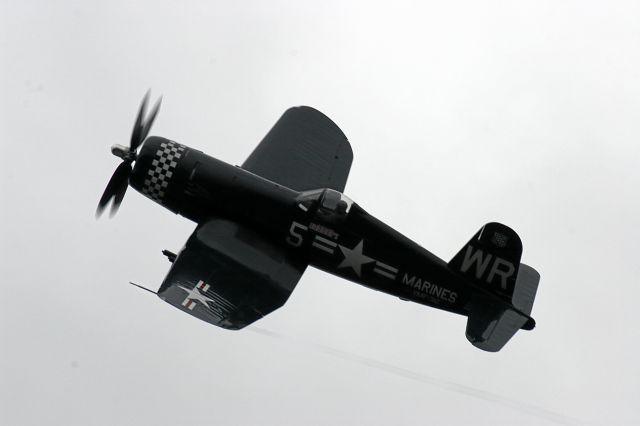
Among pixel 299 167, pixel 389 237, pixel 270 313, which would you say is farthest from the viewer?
pixel 299 167

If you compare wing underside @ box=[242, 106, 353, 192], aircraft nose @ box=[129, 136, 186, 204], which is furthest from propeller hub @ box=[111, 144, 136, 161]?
wing underside @ box=[242, 106, 353, 192]

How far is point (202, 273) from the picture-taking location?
1820 cm

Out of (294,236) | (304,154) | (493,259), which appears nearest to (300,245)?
(294,236)

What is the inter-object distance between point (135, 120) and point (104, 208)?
2007 mm

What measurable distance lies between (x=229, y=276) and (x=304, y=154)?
4.41m

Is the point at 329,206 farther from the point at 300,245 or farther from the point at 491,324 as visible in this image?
the point at 491,324

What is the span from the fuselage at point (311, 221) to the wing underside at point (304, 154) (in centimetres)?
129

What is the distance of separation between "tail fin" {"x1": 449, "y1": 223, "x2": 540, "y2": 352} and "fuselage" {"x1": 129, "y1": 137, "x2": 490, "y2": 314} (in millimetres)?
322

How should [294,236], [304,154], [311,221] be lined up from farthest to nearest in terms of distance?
[304,154], [294,236], [311,221]

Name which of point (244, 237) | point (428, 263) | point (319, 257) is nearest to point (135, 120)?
point (244, 237)

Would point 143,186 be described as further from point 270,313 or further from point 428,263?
point 428,263

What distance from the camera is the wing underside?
2088 cm

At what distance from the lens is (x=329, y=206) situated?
1895cm

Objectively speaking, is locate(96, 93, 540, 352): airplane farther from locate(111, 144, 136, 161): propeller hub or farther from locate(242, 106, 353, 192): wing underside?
locate(242, 106, 353, 192): wing underside
